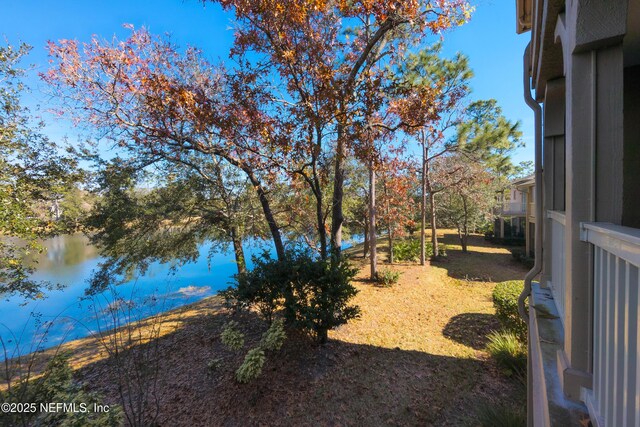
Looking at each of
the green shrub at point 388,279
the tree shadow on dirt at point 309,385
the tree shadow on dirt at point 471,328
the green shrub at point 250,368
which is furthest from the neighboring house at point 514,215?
the green shrub at point 250,368

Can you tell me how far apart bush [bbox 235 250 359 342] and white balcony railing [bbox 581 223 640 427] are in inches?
144

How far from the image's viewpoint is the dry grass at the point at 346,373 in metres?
3.49

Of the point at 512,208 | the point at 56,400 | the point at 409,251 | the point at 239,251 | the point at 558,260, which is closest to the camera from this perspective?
the point at 558,260

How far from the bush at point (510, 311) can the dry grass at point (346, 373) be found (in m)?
0.54

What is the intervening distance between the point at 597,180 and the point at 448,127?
10421mm

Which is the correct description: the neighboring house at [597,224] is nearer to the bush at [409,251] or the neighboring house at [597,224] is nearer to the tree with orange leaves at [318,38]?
the tree with orange leaves at [318,38]

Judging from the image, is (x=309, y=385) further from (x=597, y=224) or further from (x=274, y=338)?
(x=597, y=224)

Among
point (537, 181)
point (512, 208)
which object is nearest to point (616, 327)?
point (537, 181)

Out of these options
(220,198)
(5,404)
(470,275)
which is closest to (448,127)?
(470,275)

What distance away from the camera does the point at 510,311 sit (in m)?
5.02

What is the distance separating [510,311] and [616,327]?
5292mm

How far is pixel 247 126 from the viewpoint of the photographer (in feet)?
17.2

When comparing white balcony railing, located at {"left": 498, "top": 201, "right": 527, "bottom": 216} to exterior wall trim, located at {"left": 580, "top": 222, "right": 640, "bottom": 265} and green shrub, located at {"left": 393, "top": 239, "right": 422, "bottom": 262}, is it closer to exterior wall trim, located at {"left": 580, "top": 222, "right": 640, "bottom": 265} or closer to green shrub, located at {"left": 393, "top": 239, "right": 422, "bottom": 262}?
green shrub, located at {"left": 393, "top": 239, "right": 422, "bottom": 262}

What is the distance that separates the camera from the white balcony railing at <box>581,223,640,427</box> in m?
0.71
